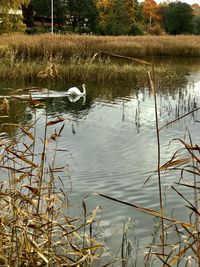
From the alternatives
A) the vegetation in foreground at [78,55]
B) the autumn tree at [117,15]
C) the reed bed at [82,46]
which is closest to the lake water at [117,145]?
the vegetation in foreground at [78,55]

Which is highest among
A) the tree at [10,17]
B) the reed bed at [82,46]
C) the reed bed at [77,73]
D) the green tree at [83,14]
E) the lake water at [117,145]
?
the green tree at [83,14]

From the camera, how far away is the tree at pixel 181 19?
56.0m

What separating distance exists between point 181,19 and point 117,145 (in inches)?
2061

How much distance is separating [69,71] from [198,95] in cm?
509

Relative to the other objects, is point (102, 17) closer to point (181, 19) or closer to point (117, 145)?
point (181, 19)

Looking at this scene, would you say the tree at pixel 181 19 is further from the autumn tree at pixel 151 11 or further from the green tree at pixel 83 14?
the autumn tree at pixel 151 11

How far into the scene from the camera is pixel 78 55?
1947cm

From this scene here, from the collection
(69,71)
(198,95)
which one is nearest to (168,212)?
(198,95)

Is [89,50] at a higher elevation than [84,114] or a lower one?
higher

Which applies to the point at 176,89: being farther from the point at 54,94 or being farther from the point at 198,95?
the point at 54,94

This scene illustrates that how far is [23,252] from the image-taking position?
2539 mm

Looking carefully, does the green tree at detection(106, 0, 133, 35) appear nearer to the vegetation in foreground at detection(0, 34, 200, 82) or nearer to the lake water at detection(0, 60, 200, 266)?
the vegetation in foreground at detection(0, 34, 200, 82)

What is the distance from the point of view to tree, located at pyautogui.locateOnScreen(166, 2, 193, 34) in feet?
184

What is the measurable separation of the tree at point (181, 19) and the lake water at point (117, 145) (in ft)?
144
